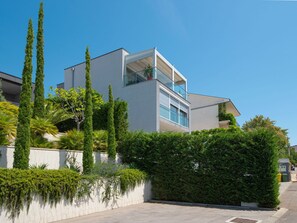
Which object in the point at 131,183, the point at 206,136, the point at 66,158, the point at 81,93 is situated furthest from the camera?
the point at 81,93

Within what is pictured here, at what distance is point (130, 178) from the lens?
14625 millimetres

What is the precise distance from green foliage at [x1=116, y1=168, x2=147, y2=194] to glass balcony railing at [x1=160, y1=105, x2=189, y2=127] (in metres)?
8.28

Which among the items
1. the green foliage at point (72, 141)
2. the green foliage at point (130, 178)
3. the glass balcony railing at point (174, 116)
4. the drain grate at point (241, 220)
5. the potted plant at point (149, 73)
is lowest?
the drain grate at point (241, 220)

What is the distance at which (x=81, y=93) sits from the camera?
67.0 ft

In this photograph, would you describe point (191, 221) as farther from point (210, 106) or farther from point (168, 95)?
point (210, 106)

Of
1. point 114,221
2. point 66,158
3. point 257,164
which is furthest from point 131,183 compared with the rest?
point 257,164

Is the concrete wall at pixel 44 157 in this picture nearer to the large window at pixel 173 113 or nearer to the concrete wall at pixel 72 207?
the concrete wall at pixel 72 207

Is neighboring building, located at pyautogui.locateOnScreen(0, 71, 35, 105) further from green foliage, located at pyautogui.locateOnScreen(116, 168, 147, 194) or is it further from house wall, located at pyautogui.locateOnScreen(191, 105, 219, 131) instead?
house wall, located at pyautogui.locateOnScreen(191, 105, 219, 131)

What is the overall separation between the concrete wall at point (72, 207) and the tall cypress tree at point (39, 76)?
5427mm

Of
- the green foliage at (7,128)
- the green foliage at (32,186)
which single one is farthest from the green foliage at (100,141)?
the green foliage at (7,128)

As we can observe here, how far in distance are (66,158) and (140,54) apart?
13.4m

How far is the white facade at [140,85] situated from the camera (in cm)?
2300

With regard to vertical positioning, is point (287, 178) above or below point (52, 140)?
below

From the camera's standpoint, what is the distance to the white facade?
2300 centimetres
